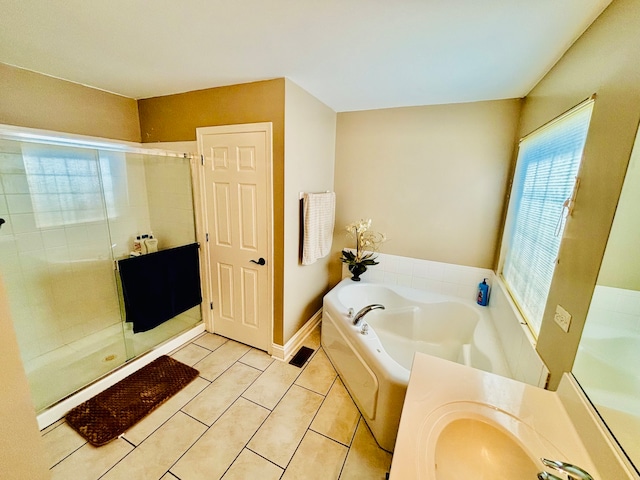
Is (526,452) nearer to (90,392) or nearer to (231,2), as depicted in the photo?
(231,2)

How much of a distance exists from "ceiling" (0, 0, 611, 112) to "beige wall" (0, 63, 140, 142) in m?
0.10

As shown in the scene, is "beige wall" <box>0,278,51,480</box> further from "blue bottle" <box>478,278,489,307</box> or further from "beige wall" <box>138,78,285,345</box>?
"blue bottle" <box>478,278,489,307</box>

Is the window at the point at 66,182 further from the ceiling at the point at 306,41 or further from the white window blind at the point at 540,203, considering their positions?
the white window blind at the point at 540,203

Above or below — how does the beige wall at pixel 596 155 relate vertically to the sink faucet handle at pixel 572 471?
above

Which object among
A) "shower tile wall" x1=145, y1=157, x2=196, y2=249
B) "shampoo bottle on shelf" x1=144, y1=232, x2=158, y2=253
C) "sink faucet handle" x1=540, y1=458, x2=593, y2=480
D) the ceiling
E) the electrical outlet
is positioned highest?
the ceiling

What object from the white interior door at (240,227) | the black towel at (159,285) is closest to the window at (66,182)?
the black towel at (159,285)

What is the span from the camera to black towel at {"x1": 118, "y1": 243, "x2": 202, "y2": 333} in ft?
6.63

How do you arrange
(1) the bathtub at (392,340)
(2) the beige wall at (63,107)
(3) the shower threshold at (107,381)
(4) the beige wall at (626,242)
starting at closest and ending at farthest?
1. (4) the beige wall at (626,242)
2. (1) the bathtub at (392,340)
3. (3) the shower threshold at (107,381)
4. (2) the beige wall at (63,107)

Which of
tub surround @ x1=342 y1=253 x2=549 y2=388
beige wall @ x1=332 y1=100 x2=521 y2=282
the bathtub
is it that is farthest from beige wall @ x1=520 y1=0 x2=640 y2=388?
beige wall @ x1=332 y1=100 x2=521 y2=282

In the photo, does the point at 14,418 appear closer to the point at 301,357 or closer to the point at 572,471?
the point at 301,357

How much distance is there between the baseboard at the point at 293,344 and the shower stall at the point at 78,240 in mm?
999

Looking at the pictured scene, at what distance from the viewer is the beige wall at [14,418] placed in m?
1.14

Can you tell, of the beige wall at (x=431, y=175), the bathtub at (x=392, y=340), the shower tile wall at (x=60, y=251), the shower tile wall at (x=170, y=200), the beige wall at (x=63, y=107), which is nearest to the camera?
the bathtub at (x=392, y=340)

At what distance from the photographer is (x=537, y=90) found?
179 cm
